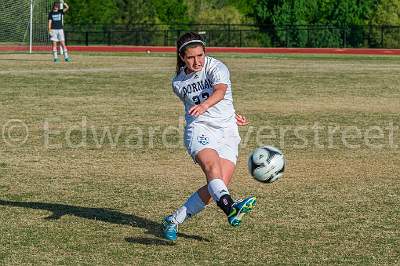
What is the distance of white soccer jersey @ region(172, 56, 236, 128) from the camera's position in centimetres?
779

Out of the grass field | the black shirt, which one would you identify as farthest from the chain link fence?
the grass field

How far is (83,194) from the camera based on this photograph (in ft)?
32.6

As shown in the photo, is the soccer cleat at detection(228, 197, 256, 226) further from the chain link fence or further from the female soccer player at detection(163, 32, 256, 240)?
the chain link fence

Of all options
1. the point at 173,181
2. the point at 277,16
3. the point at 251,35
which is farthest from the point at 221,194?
the point at 277,16

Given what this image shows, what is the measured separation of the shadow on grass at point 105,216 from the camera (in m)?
7.85

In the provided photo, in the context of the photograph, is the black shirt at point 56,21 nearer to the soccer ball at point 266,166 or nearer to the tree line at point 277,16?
the tree line at point 277,16

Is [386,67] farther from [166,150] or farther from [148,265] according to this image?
[148,265]

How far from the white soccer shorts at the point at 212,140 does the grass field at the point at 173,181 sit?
772 millimetres

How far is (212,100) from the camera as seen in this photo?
7527 millimetres

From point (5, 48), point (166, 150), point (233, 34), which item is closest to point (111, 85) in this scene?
point (166, 150)

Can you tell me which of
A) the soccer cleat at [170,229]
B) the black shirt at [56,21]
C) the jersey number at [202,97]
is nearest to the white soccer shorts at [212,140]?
the jersey number at [202,97]

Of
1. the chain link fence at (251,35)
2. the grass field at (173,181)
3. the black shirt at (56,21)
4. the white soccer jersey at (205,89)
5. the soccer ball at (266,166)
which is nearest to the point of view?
the grass field at (173,181)

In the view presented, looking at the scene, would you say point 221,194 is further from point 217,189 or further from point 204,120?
point 204,120

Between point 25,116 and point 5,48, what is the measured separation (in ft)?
98.9
